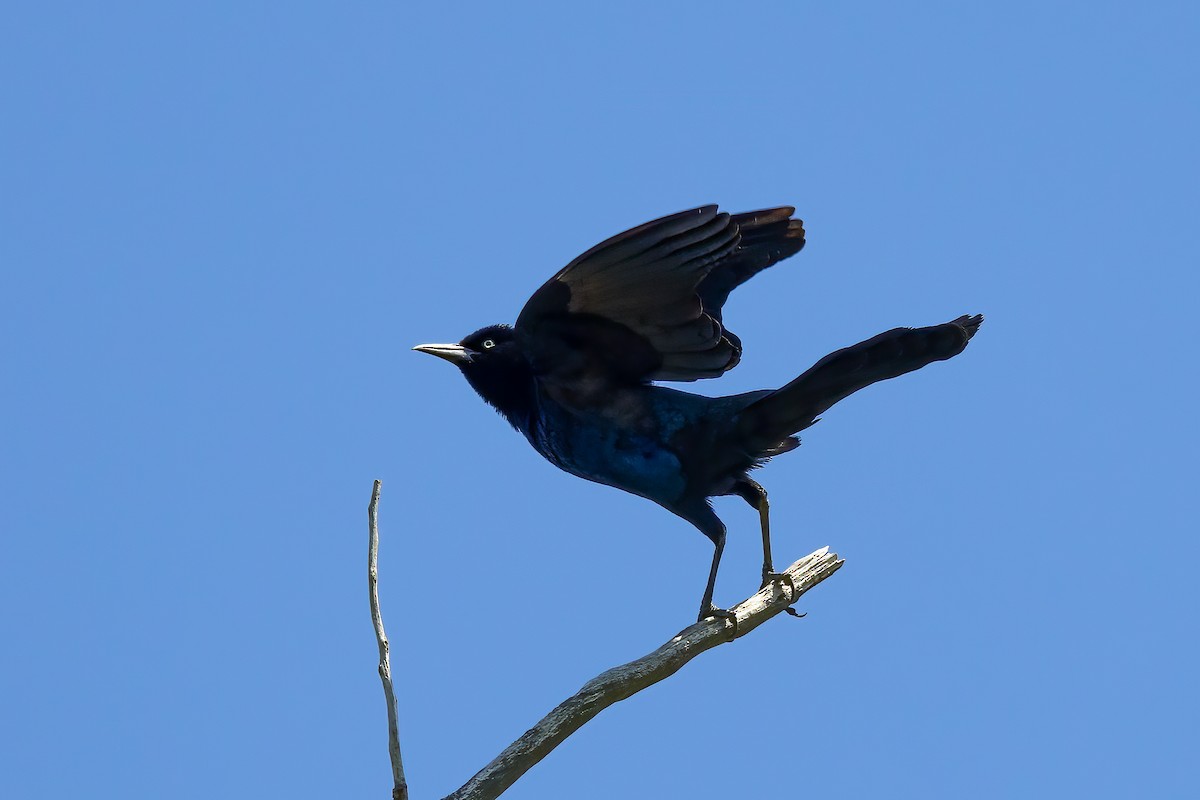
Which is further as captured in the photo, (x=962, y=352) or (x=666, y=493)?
(x=666, y=493)

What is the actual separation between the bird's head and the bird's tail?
131 cm

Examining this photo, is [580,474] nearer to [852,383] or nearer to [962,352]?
[852,383]

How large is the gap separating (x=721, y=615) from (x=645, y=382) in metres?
1.50

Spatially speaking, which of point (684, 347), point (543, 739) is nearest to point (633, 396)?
point (684, 347)

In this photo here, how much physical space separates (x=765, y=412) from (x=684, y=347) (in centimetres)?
59

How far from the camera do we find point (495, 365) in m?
8.50

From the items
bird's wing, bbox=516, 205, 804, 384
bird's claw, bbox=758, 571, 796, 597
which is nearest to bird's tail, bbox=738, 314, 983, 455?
bird's wing, bbox=516, 205, 804, 384

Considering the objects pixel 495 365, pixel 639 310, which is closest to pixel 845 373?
pixel 639 310

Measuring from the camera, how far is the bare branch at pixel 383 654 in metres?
5.68

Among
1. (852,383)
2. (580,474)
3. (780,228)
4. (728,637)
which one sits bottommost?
(728,637)

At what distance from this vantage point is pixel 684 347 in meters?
8.23

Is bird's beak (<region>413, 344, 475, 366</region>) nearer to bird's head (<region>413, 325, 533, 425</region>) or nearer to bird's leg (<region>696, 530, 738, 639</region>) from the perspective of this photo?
bird's head (<region>413, 325, 533, 425</region>)

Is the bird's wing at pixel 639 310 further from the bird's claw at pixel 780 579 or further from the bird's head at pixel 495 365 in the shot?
the bird's claw at pixel 780 579

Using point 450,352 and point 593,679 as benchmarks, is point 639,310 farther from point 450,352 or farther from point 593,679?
Result: point 593,679
